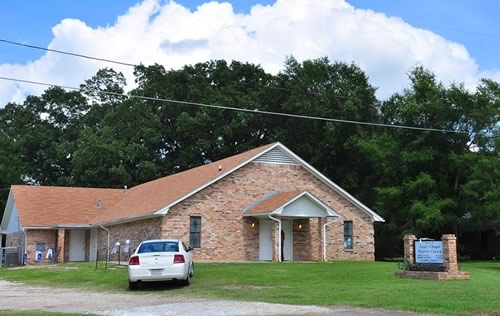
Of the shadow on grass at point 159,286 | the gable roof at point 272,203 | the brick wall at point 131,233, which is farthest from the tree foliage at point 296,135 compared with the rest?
the shadow on grass at point 159,286

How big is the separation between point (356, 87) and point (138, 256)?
1492 inches

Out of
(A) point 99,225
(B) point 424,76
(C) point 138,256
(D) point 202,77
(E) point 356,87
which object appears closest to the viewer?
(C) point 138,256

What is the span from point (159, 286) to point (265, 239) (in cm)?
1290

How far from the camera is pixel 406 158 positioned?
138 feet

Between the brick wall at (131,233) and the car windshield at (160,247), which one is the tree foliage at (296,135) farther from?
the car windshield at (160,247)

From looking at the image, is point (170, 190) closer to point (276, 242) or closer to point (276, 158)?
point (276, 158)

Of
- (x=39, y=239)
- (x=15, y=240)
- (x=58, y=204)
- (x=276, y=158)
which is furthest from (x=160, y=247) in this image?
(x=15, y=240)

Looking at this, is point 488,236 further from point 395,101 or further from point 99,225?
point 99,225

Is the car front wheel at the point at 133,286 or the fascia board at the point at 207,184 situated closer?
the car front wheel at the point at 133,286

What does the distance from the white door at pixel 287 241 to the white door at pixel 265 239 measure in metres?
0.81

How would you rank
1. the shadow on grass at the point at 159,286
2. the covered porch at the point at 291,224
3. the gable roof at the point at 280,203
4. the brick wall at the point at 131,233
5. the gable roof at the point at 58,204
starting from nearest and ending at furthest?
1. the shadow on grass at the point at 159,286
2. the gable roof at the point at 280,203
3. the covered porch at the point at 291,224
4. the brick wall at the point at 131,233
5. the gable roof at the point at 58,204

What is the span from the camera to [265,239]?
31938mm

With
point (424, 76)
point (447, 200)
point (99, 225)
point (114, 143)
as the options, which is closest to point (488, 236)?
point (447, 200)

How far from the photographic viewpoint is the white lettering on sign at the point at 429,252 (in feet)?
65.9
